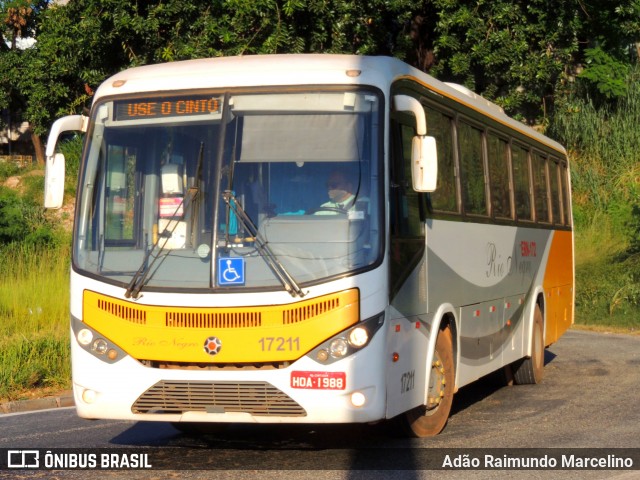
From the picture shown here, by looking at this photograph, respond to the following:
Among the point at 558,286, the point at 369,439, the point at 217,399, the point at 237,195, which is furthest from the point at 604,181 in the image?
the point at 217,399

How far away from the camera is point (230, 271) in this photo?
8.46 m

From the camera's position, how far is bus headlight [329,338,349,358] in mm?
8242

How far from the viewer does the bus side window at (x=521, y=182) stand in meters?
13.7

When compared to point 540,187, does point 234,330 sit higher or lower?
lower

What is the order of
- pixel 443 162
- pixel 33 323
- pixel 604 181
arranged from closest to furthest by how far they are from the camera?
pixel 443 162
pixel 33 323
pixel 604 181

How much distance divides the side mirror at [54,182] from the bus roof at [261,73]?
66cm

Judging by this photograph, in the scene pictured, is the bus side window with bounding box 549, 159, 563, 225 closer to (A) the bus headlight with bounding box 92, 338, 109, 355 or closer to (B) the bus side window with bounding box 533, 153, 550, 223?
(B) the bus side window with bounding box 533, 153, 550, 223

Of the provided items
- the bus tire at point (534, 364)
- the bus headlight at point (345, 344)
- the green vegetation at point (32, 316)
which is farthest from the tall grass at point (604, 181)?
the bus headlight at point (345, 344)

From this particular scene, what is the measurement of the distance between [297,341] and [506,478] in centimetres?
178

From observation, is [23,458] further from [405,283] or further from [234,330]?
[405,283]

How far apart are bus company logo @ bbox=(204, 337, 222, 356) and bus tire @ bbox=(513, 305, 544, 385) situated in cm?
694

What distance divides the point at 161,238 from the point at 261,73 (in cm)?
148

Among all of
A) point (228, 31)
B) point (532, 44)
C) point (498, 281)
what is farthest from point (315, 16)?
point (498, 281)

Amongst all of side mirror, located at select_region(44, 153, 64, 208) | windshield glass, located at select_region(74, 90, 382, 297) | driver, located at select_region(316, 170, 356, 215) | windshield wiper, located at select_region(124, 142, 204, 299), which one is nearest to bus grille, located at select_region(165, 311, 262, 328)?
windshield glass, located at select_region(74, 90, 382, 297)
